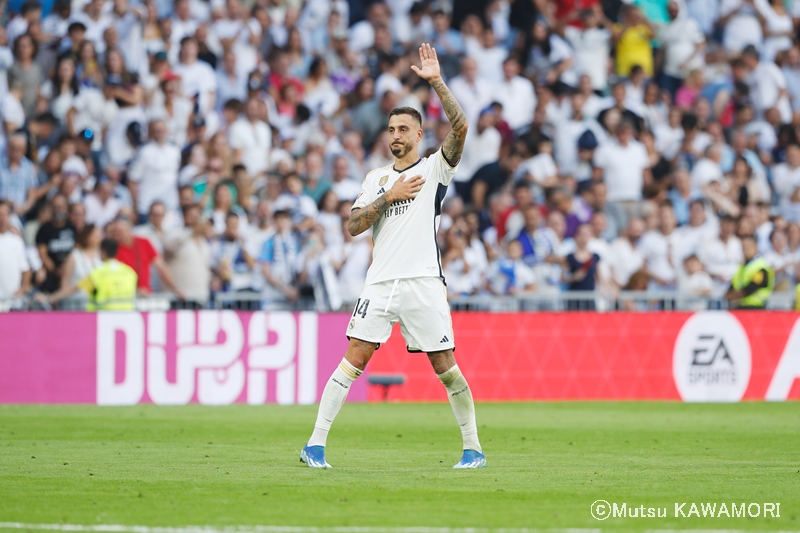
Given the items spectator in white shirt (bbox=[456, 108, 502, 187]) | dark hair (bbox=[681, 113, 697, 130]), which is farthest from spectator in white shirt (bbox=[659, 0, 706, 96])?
spectator in white shirt (bbox=[456, 108, 502, 187])

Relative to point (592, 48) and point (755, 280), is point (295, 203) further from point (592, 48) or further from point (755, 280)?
point (592, 48)

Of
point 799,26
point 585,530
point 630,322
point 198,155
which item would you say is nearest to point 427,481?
point 585,530

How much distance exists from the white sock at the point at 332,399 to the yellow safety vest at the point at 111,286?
8.33 metres

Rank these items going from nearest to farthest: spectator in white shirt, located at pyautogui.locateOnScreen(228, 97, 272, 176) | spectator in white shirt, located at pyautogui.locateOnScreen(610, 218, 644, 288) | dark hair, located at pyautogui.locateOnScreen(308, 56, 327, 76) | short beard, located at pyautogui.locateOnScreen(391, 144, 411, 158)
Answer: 1. short beard, located at pyautogui.locateOnScreen(391, 144, 411, 158)
2. spectator in white shirt, located at pyautogui.locateOnScreen(610, 218, 644, 288)
3. spectator in white shirt, located at pyautogui.locateOnScreen(228, 97, 272, 176)
4. dark hair, located at pyautogui.locateOnScreen(308, 56, 327, 76)

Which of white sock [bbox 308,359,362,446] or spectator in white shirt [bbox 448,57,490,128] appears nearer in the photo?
white sock [bbox 308,359,362,446]

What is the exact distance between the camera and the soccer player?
9.49 m

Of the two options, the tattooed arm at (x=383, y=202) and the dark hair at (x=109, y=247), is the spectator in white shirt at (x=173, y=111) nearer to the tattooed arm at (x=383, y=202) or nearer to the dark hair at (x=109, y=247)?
the dark hair at (x=109, y=247)

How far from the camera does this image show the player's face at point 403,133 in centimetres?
949

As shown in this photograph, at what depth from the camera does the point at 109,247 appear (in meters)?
17.0

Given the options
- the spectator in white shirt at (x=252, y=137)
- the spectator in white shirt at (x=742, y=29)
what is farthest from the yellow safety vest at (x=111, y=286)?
the spectator in white shirt at (x=742, y=29)

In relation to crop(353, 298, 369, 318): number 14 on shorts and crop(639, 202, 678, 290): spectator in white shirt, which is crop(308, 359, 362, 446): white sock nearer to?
crop(353, 298, 369, 318): number 14 on shorts

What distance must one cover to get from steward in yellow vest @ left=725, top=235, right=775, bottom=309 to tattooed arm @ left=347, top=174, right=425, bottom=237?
34.5 ft

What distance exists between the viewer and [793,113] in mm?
24375

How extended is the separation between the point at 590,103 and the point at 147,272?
9083mm
